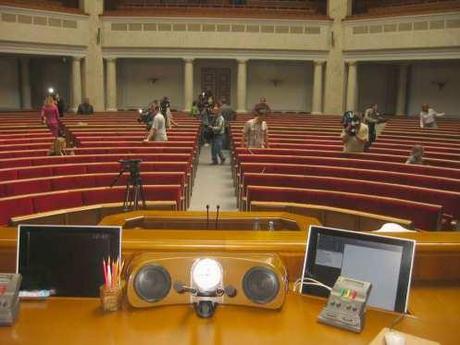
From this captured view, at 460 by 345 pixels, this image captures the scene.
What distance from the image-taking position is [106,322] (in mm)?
1980

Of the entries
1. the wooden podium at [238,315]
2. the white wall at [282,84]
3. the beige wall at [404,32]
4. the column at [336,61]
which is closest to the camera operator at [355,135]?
the wooden podium at [238,315]

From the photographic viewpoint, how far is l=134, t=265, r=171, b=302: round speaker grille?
6.72ft

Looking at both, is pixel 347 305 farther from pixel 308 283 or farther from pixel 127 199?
pixel 127 199

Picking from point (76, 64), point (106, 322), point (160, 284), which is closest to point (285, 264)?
point (160, 284)

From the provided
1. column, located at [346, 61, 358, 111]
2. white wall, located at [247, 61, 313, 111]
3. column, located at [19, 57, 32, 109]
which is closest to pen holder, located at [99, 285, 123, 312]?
column, located at [346, 61, 358, 111]

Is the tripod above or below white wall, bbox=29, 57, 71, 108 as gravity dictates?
below

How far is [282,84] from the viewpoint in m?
22.3

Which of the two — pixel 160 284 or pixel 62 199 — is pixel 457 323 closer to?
pixel 160 284

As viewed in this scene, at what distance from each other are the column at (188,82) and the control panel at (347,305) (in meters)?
18.9

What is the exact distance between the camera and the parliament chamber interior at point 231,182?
2.03 meters

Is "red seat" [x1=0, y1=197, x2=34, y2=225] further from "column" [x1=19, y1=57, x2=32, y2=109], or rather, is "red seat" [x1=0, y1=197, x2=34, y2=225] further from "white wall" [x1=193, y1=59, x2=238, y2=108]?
"column" [x1=19, y1=57, x2=32, y2=109]

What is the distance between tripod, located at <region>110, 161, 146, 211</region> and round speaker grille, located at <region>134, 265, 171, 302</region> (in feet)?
12.7

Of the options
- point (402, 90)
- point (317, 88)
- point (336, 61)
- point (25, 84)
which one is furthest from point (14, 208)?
point (402, 90)

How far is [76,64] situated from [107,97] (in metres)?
1.78
